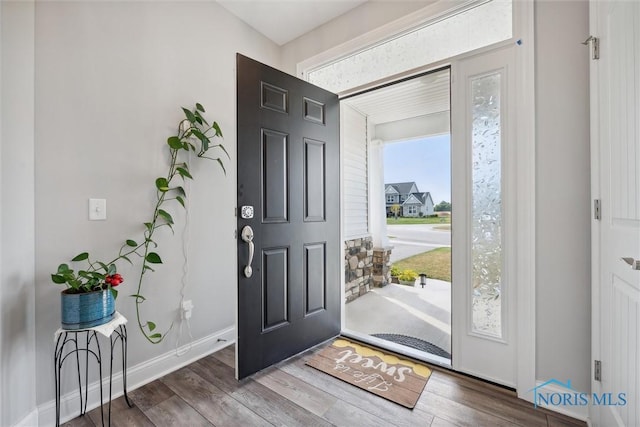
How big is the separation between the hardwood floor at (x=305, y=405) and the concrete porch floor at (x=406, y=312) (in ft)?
2.47

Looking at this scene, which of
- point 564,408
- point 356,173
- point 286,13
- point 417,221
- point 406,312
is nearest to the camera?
point 564,408

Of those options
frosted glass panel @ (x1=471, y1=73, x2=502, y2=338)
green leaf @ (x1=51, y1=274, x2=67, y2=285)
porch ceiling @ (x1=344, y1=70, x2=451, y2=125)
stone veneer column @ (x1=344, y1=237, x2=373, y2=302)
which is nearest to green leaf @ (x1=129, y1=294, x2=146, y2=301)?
green leaf @ (x1=51, y1=274, x2=67, y2=285)

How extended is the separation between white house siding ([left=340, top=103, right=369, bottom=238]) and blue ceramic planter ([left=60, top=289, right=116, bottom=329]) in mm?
2406

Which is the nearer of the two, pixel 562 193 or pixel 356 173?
pixel 562 193

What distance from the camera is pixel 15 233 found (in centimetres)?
130

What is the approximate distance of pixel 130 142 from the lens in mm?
1734

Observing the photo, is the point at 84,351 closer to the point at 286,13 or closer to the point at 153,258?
the point at 153,258

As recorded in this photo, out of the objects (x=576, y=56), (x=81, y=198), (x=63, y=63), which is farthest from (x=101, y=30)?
(x=576, y=56)

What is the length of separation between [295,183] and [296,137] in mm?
357

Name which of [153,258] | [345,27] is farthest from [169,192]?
[345,27]

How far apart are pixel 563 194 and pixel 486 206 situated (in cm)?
37

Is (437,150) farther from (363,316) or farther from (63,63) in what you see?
(63,63)

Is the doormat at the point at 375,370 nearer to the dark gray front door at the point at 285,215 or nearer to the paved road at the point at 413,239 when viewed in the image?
the dark gray front door at the point at 285,215

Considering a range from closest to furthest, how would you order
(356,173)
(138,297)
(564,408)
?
(564,408) < (138,297) < (356,173)
